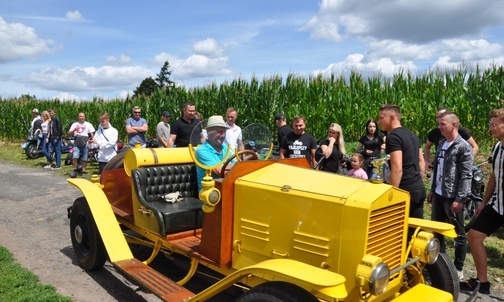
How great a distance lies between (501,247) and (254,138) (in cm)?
367

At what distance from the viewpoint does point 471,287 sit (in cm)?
434

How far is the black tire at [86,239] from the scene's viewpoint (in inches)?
185

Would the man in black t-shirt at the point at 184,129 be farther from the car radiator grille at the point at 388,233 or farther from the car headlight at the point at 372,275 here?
the car headlight at the point at 372,275

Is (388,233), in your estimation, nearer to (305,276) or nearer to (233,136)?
(305,276)

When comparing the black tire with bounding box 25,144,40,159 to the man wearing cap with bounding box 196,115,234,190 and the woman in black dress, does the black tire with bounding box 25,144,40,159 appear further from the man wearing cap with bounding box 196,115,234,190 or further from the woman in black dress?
the man wearing cap with bounding box 196,115,234,190

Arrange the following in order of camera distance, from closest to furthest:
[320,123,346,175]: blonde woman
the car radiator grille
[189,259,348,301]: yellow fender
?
[189,259,348,301]: yellow fender < the car radiator grille < [320,123,346,175]: blonde woman

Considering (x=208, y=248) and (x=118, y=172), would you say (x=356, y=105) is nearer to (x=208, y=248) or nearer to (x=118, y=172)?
(x=118, y=172)

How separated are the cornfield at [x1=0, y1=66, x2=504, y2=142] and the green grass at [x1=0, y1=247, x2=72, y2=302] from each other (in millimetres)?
7972

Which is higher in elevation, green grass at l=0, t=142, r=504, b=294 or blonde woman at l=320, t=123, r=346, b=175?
blonde woman at l=320, t=123, r=346, b=175

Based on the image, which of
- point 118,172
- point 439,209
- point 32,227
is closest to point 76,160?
point 32,227

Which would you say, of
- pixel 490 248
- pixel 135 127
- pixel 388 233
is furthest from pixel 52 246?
pixel 490 248

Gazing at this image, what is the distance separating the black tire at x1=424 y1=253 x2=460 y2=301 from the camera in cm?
358

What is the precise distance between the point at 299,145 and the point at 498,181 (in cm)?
309

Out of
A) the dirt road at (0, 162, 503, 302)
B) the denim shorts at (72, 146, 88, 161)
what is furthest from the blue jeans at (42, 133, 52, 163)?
the dirt road at (0, 162, 503, 302)
